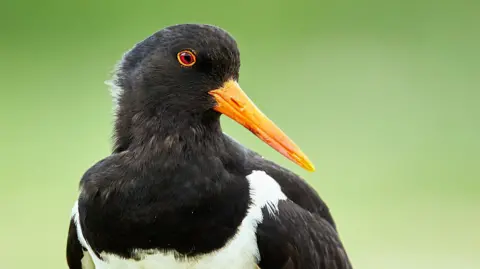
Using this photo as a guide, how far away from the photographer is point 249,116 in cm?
221

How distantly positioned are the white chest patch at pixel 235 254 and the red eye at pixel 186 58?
310 mm

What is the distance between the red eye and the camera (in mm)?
2160

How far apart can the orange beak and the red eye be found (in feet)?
0.28

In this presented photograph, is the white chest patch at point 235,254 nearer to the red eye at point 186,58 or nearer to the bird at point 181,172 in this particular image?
the bird at point 181,172

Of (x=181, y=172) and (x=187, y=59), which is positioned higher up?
(x=187, y=59)

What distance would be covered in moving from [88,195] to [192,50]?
0.42m

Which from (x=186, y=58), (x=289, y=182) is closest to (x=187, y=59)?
(x=186, y=58)

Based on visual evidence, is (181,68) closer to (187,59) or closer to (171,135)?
(187,59)

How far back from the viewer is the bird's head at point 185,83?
216cm

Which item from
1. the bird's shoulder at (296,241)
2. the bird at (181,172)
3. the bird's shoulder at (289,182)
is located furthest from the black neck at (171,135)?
the bird's shoulder at (296,241)

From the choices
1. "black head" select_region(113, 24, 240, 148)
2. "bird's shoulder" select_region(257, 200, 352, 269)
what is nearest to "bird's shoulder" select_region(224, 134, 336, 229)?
"bird's shoulder" select_region(257, 200, 352, 269)

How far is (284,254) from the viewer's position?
2270mm

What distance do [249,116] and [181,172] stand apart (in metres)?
0.22

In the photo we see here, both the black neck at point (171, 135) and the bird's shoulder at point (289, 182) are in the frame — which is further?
the bird's shoulder at point (289, 182)
